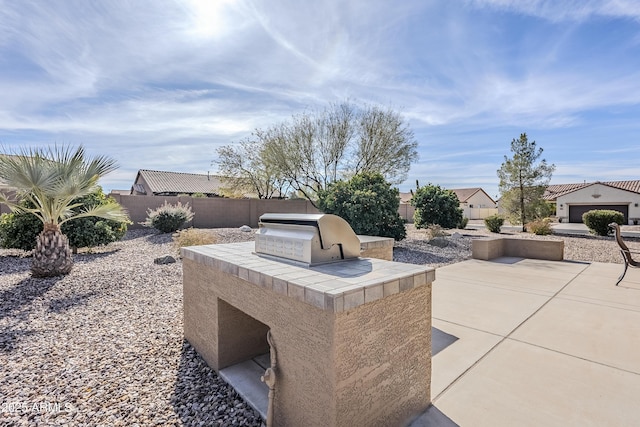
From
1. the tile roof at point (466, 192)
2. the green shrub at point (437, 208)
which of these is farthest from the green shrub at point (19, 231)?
the tile roof at point (466, 192)

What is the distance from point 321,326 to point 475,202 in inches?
1684

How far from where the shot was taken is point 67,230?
740cm

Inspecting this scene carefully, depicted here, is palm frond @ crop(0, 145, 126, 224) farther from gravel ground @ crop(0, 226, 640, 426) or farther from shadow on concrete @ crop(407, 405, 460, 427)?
shadow on concrete @ crop(407, 405, 460, 427)

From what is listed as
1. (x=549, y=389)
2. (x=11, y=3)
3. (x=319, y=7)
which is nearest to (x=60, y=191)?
(x=11, y=3)

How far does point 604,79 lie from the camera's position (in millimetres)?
6973

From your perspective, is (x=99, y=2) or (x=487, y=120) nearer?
(x=99, y=2)

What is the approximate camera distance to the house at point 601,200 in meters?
25.0

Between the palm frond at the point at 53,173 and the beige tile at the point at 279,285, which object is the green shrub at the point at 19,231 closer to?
the palm frond at the point at 53,173

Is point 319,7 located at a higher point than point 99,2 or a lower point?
higher

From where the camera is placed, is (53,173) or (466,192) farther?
(466,192)

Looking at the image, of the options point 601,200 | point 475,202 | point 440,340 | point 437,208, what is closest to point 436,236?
point 437,208

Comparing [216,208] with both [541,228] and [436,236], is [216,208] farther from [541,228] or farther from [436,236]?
[541,228]

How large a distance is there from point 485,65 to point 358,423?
25.9 ft

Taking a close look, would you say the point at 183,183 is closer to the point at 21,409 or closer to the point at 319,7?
the point at 319,7
